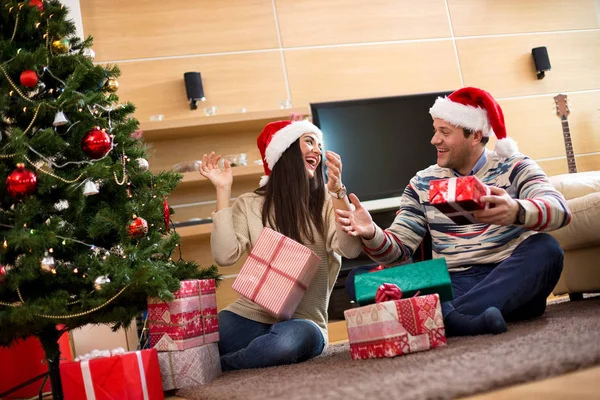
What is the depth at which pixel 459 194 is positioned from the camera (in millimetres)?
2018

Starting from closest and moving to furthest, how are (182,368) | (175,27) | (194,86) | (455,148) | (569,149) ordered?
(182,368), (455,148), (194,86), (175,27), (569,149)

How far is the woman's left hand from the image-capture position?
2.26 m

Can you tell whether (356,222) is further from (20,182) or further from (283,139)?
(20,182)

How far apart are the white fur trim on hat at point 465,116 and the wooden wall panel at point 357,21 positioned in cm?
233

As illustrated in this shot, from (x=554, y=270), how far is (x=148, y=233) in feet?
4.32

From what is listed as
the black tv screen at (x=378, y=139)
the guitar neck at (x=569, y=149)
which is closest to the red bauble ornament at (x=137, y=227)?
the black tv screen at (x=378, y=139)

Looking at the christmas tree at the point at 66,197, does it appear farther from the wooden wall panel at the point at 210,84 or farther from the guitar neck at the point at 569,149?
the guitar neck at the point at 569,149

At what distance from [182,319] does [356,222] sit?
0.64m

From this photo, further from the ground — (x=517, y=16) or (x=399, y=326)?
(x=517, y=16)

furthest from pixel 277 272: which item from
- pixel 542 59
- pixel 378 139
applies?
pixel 542 59

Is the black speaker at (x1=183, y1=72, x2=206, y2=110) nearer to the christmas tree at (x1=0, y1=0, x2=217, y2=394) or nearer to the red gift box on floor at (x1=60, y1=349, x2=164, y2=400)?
the christmas tree at (x1=0, y1=0, x2=217, y2=394)

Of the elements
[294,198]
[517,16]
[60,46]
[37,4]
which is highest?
[517,16]

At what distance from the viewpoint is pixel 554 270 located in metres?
2.24

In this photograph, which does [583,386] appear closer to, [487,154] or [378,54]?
[487,154]
